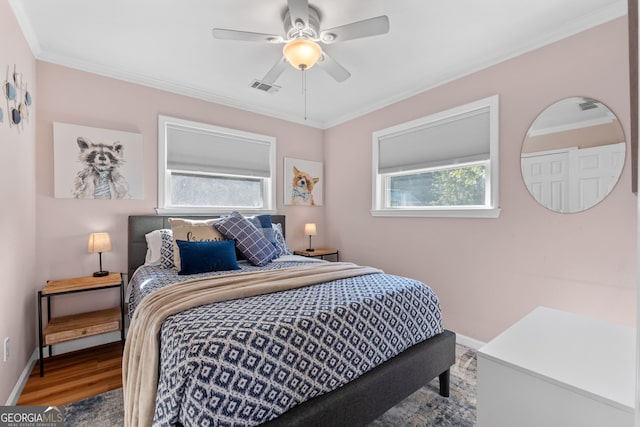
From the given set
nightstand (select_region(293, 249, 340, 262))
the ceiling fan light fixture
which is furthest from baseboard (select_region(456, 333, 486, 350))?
the ceiling fan light fixture

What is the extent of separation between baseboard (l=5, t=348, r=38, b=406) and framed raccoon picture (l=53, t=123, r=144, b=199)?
4.46 ft

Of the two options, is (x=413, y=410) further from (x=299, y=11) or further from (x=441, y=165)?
(x=299, y=11)

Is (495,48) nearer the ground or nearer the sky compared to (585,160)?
nearer the sky

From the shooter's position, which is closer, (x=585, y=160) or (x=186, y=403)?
(x=186, y=403)

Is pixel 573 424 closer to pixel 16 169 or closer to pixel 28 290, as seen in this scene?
pixel 16 169

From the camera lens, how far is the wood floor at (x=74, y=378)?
79.4 inches

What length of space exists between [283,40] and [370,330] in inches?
76.5

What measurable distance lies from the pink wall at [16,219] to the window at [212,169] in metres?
1.02

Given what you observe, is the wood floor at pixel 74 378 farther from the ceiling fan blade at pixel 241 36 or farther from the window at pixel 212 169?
the ceiling fan blade at pixel 241 36

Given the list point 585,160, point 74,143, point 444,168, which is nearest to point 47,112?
point 74,143

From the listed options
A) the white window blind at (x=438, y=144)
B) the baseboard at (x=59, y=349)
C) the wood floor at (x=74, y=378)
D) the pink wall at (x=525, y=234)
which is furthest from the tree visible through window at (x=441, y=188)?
the baseboard at (x=59, y=349)

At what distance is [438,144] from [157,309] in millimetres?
2911

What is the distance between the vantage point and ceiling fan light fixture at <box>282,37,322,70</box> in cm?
188

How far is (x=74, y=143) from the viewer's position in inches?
106
